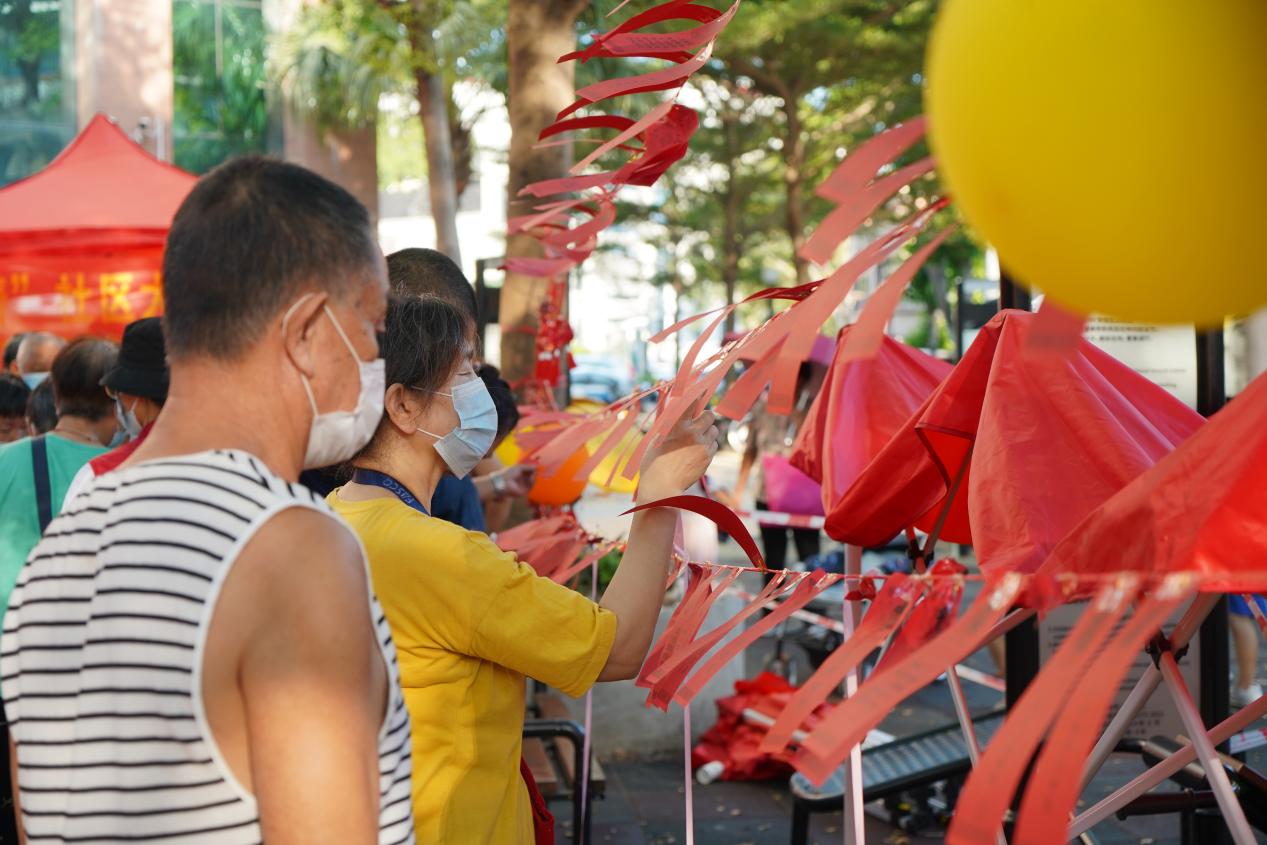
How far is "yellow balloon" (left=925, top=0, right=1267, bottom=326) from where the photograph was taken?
105 centimetres

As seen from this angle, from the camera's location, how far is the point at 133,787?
3.99ft

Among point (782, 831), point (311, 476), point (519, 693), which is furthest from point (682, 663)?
point (782, 831)

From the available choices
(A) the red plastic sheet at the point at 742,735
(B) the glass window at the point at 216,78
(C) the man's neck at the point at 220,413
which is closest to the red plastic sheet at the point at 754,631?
(C) the man's neck at the point at 220,413

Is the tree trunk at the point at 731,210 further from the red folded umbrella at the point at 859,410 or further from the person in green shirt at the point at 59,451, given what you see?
the red folded umbrella at the point at 859,410

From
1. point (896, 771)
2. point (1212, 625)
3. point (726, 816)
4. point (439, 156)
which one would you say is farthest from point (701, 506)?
point (439, 156)

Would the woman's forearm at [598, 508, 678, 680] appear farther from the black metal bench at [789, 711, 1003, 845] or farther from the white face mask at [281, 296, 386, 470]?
the black metal bench at [789, 711, 1003, 845]

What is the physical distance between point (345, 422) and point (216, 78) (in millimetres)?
22094

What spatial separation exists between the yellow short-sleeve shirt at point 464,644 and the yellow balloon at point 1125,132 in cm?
104

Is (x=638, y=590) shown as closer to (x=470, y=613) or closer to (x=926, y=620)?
(x=470, y=613)

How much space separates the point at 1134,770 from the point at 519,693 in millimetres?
4982

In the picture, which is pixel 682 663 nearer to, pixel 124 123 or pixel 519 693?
pixel 519 693

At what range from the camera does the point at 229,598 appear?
1.20 metres

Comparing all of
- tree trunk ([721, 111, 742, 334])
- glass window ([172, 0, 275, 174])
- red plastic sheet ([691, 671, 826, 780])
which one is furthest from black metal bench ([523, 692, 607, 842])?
tree trunk ([721, 111, 742, 334])

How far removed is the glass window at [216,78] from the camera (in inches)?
840
